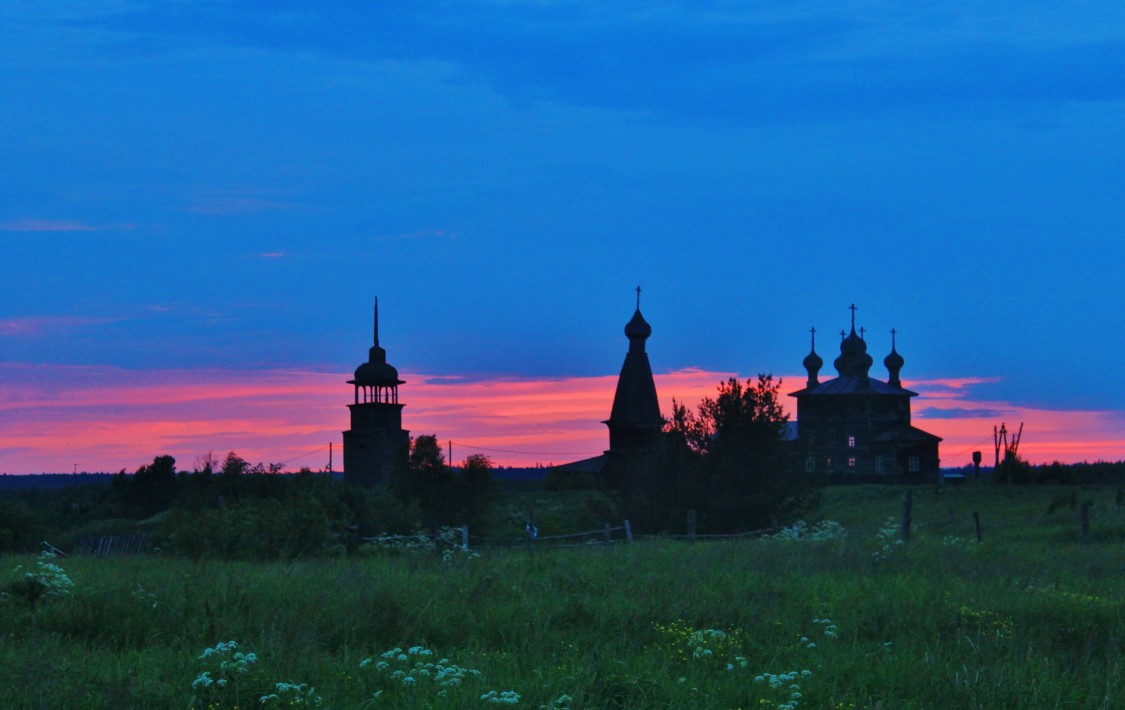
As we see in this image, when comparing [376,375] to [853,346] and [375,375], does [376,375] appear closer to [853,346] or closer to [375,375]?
[375,375]

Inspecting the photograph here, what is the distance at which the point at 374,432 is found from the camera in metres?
79.8

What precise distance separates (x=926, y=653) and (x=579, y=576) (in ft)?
20.8

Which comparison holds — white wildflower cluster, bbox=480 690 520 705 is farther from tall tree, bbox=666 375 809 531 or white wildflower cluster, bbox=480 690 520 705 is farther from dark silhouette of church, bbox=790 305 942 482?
dark silhouette of church, bbox=790 305 942 482

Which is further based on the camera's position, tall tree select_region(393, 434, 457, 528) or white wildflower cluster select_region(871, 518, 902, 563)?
tall tree select_region(393, 434, 457, 528)

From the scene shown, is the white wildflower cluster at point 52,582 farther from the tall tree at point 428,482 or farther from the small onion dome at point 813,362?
the small onion dome at point 813,362

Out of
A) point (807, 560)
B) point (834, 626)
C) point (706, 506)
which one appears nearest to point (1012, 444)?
point (706, 506)

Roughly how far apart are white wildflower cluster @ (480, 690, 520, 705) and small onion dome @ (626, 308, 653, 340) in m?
73.4

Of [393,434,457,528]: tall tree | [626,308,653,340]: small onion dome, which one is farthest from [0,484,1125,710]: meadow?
[626,308,653,340]: small onion dome

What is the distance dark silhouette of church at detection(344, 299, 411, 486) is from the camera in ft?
260

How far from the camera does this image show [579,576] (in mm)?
15195

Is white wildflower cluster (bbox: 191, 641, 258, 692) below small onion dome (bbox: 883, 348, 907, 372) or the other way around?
below

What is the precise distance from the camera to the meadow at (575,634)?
8.31 meters

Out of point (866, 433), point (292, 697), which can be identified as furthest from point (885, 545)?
point (866, 433)

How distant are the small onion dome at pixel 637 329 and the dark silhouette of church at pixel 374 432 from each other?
1728 centimetres
